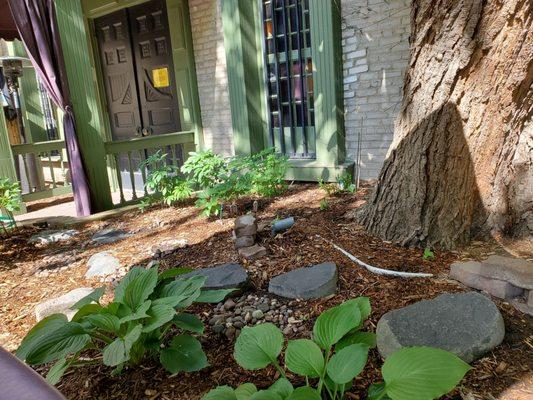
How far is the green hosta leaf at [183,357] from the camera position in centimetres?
174

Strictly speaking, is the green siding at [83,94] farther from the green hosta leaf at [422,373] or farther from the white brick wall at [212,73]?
the green hosta leaf at [422,373]

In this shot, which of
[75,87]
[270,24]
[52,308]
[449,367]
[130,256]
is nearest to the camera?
[449,367]

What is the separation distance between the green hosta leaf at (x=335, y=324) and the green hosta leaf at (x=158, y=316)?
22.5 inches

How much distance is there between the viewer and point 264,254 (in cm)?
295

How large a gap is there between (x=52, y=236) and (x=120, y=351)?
3557mm

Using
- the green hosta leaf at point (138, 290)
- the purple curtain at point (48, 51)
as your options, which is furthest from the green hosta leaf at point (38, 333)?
the purple curtain at point (48, 51)

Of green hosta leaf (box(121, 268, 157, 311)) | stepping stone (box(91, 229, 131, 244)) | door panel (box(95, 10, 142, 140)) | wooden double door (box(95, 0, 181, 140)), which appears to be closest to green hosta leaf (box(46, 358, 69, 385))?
green hosta leaf (box(121, 268, 157, 311))

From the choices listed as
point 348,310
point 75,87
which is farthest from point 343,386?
point 75,87

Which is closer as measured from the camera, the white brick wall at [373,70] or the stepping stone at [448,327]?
the stepping stone at [448,327]

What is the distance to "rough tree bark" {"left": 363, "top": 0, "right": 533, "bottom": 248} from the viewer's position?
2.45 meters

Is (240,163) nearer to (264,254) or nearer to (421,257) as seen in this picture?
(264,254)

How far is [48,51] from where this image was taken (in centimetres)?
499

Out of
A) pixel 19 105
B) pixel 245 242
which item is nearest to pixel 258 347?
pixel 245 242

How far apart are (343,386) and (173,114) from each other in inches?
248
